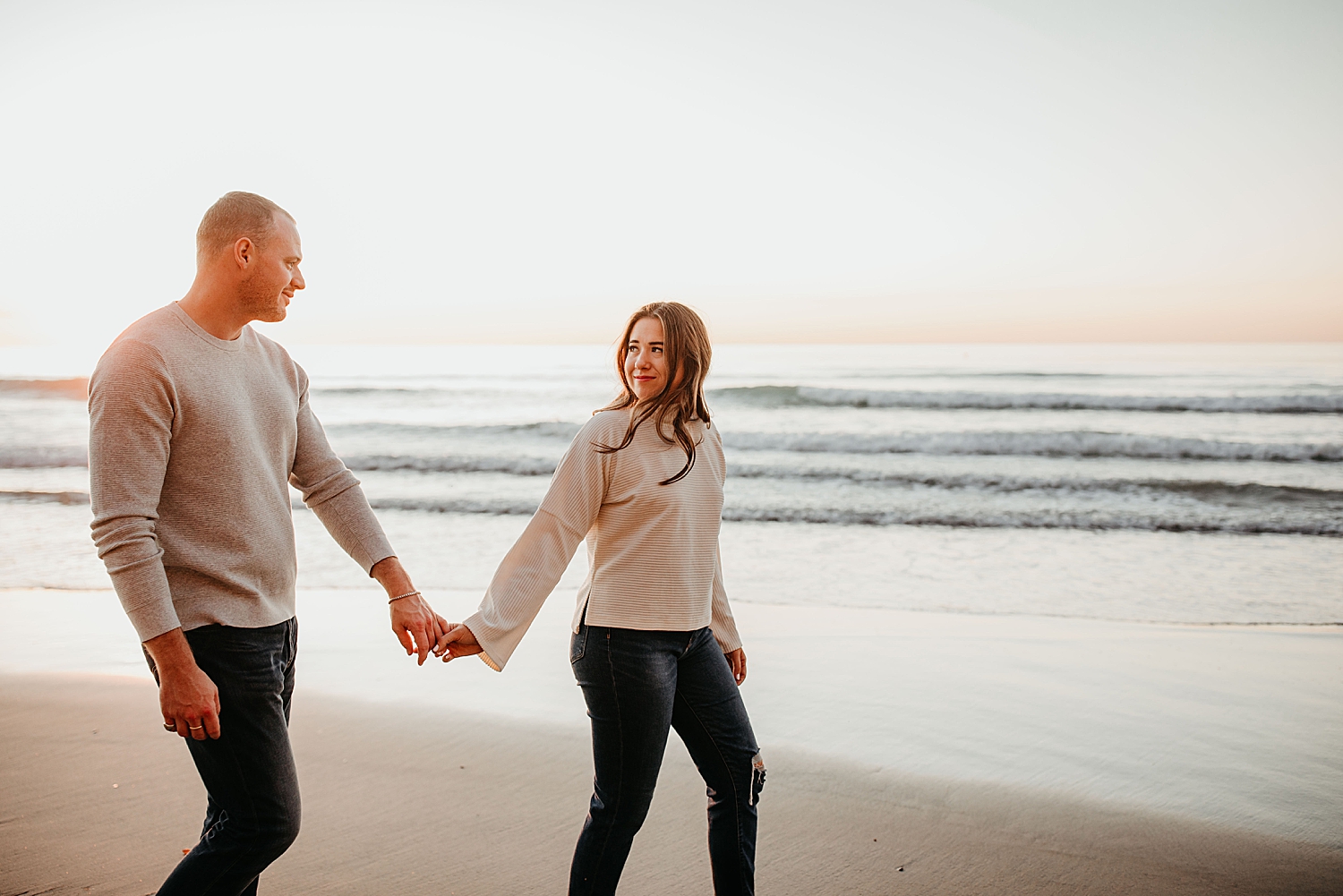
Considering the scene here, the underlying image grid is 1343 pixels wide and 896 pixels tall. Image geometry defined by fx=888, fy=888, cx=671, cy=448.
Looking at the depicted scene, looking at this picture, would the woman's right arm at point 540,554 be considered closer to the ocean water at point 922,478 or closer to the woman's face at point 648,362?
the woman's face at point 648,362

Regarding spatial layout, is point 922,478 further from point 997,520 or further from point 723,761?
point 723,761

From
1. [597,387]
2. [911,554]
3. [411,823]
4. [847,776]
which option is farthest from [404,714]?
[597,387]

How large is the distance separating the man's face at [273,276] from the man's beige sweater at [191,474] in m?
0.10

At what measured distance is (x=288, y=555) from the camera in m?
1.92

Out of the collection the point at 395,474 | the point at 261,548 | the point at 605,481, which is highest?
the point at 605,481

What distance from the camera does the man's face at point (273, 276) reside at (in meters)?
1.85

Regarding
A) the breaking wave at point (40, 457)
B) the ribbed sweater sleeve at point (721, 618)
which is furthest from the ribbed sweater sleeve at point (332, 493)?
the breaking wave at point (40, 457)

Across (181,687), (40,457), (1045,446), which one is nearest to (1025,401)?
(1045,446)

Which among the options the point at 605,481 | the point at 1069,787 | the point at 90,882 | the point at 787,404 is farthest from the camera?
the point at 787,404

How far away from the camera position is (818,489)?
11578 millimetres

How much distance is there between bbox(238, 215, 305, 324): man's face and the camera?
185cm

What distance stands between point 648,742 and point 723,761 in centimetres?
23

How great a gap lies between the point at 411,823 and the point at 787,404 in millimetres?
18368

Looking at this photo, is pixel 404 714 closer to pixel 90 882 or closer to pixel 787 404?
pixel 90 882
